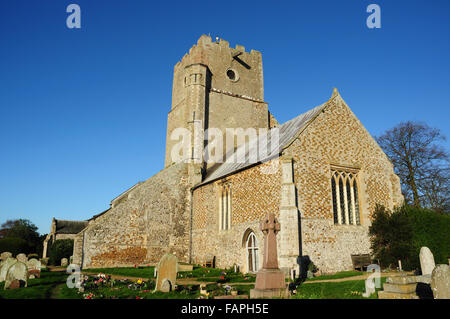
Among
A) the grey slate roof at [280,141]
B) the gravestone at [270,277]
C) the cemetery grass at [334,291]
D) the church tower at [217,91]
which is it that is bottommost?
the cemetery grass at [334,291]

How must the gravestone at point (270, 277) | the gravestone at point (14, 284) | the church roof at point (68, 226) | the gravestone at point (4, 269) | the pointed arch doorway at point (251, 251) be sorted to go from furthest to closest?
1. the church roof at point (68, 226)
2. the pointed arch doorway at point (251, 251)
3. the gravestone at point (4, 269)
4. the gravestone at point (14, 284)
5. the gravestone at point (270, 277)

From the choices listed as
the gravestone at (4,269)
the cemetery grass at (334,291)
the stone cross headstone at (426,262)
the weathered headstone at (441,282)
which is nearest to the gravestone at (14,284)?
the gravestone at (4,269)

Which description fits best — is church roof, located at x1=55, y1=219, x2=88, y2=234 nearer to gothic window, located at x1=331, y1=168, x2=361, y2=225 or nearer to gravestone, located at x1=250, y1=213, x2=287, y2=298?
gothic window, located at x1=331, y1=168, x2=361, y2=225

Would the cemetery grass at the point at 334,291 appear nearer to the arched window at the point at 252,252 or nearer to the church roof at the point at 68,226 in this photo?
the arched window at the point at 252,252

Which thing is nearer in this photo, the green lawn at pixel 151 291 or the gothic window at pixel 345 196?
the green lawn at pixel 151 291

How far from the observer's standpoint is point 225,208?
1973 centimetres

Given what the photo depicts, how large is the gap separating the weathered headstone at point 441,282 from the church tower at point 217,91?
20.7 meters

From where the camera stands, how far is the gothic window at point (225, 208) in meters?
19.3

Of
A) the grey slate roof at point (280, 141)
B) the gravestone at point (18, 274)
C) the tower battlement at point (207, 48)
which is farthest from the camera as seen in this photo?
the tower battlement at point (207, 48)

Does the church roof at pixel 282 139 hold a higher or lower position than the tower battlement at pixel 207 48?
lower

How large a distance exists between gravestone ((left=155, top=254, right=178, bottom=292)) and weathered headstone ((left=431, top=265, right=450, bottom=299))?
7672 mm

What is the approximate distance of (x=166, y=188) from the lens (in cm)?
2284
